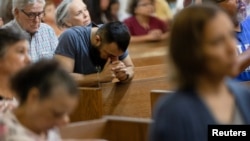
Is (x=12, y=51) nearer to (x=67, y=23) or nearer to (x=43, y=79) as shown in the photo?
(x=43, y=79)

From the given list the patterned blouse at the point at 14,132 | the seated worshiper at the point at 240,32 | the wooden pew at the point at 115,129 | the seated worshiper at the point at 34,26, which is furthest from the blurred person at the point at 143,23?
the patterned blouse at the point at 14,132

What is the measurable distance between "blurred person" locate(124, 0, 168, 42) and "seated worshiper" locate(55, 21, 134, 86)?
289 cm

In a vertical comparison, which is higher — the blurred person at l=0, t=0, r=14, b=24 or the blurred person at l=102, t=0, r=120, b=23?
the blurred person at l=0, t=0, r=14, b=24

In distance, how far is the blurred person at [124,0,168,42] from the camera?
7.20 meters

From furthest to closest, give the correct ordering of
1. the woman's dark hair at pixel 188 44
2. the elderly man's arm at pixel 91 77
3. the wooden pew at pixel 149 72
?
the wooden pew at pixel 149 72 → the elderly man's arm at pixel 91 77 → the woman's dark hair at pixel 188 44

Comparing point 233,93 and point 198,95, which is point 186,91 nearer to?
point 198,95

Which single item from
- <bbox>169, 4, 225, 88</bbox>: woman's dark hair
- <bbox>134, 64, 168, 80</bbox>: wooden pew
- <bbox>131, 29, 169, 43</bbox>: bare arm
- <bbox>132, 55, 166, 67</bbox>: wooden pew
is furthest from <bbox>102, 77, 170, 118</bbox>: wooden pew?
<bbox>131, 29, 169, 43</bbox>: bare arm

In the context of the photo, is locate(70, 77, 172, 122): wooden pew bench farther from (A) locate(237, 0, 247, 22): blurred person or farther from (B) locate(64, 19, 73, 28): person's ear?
(B) locate(64, 19, 73, 28): person's ear

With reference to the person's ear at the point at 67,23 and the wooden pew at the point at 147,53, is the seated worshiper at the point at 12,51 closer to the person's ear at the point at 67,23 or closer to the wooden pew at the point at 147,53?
the person's ear at the point at 67,23

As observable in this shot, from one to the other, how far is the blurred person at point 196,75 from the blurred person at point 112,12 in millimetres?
5011

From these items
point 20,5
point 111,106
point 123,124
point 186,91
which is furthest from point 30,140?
point 20,5

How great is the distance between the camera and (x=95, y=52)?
426 centimetres

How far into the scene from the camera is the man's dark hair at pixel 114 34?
416cm

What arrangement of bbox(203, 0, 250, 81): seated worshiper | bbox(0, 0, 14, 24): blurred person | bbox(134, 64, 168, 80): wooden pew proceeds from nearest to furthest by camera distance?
bbox(203, 0, 250, 81): seated worshiper, bbox(134, 64, 168, 80): wooden pew, bbox(0, 0, 14, 24): blurred person
